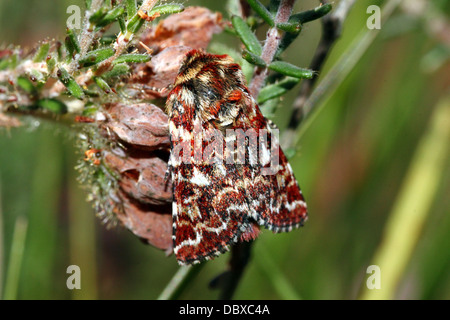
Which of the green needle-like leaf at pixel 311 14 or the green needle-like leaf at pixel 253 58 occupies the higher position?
the green needle-like leaf at pixel 311 14

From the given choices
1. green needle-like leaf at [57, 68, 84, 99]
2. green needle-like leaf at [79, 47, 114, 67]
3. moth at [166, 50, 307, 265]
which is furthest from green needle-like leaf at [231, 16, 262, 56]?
green needle-like leaf at [57, 68, 84, 99]

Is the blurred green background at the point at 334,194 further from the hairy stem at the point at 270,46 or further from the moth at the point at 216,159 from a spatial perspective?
the hairy stem at the point at 270,46

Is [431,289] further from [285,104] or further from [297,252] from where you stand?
[285,104]

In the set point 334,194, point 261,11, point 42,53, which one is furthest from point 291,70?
point 334,194

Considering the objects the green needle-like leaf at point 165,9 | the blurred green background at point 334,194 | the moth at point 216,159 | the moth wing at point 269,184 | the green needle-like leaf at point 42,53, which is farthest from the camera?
the blurred green background at point 334,194

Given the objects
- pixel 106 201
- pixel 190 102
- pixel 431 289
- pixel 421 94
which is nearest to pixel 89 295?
pixel 106 201

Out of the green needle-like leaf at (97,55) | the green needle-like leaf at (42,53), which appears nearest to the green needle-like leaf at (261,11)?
the green needle-like leaf at (97,55)
